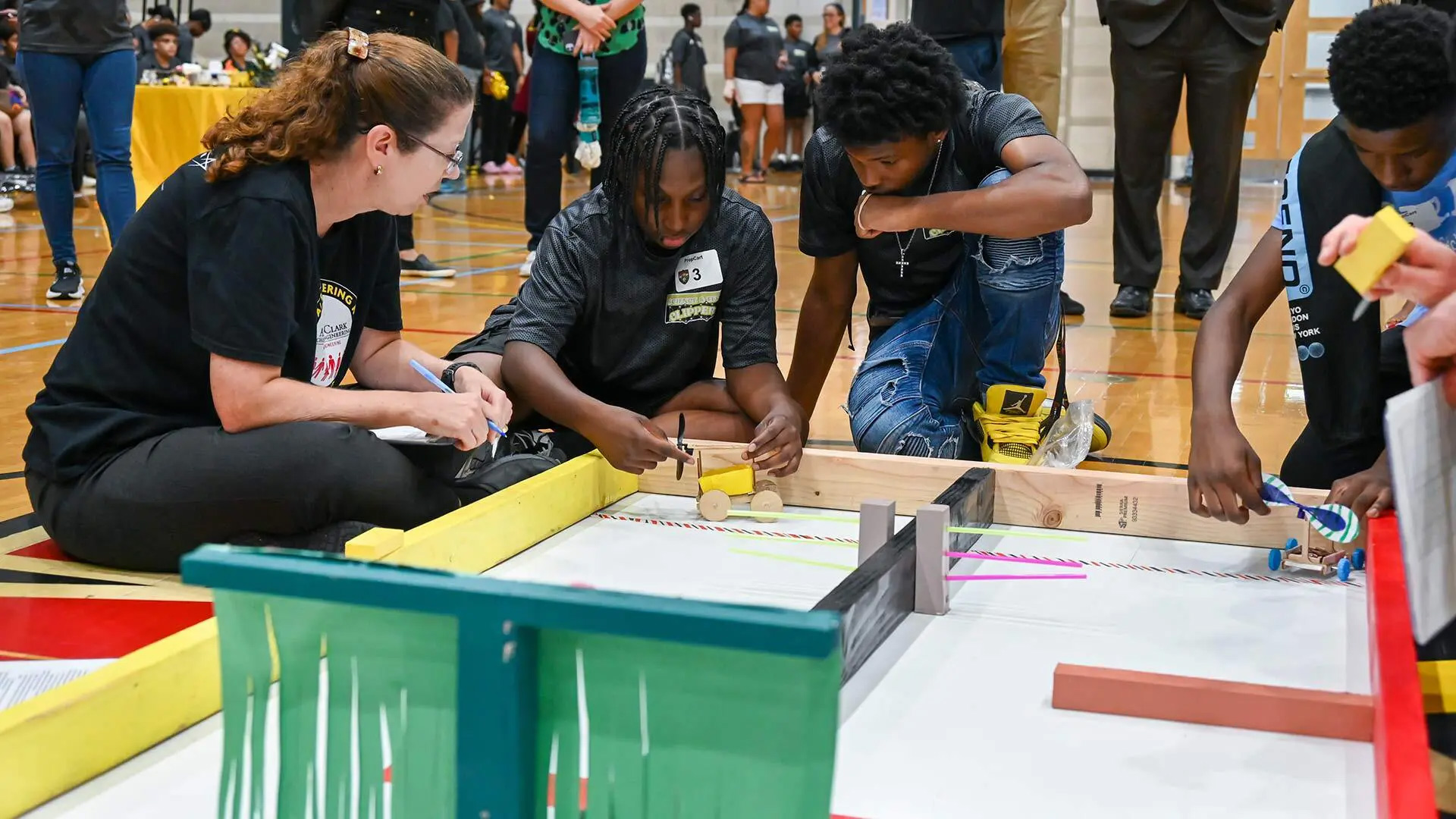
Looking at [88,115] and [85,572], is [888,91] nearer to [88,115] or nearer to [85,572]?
[85,572]

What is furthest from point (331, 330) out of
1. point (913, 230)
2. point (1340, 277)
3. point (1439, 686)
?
point (1439, 686)

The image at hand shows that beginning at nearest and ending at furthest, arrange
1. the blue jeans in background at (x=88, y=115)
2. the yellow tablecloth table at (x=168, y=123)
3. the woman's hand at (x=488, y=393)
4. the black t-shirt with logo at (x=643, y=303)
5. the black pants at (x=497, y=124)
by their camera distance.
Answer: the woman's hand at (x=488, y=393) → the black t-shirt with logo at (x=643, y=303) → the blue jeans in background at (x=88, y=115) → the yellow tablecloth table at (x=168, y=123) → the black pants at (x=497, y=124)

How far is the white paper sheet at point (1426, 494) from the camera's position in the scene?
1281 millimetres

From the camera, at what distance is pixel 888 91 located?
2318 mm

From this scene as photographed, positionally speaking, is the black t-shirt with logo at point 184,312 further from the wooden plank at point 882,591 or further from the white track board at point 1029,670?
the wooden plank at point 882,591

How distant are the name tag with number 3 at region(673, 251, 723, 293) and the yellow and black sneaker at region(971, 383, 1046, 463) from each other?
0.61 metres

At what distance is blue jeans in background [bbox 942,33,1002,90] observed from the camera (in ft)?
13.4

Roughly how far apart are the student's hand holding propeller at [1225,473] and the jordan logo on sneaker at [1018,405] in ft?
2.26

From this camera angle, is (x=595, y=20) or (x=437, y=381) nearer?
(x=437, y=381)

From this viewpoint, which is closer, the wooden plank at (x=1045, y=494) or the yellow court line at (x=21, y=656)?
the yellow court line at (x=21, y=656)

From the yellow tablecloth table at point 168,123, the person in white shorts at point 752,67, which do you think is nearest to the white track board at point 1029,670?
the yellow tablecloth table at point 168,123

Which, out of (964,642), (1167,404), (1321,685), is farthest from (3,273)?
(1321,685)

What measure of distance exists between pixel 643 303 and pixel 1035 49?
103 inches

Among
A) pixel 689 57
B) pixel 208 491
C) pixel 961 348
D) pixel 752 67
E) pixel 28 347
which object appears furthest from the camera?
pixel 689 57
